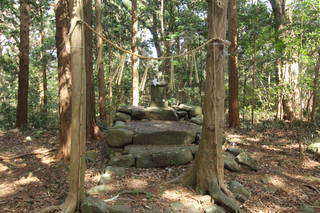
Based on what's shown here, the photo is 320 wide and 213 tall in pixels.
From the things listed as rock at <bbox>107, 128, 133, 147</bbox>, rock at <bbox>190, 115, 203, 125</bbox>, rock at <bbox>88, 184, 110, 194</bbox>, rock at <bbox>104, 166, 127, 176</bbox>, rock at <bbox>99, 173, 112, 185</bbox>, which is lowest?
rock at <bbox>88, 184, 110, 194</bbox>

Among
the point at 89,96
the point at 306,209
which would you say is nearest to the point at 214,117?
the point at 306,209

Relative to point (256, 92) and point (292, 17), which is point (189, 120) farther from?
point (292, 17)

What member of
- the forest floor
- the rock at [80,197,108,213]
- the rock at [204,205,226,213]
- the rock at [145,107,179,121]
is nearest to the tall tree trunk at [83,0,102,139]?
the forest floor

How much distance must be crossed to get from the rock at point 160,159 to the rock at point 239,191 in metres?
1.29

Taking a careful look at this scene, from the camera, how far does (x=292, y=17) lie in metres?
10.1

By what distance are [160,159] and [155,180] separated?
68 centimetres

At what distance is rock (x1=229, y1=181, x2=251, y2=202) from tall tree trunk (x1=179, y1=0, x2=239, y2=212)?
0.34 metres

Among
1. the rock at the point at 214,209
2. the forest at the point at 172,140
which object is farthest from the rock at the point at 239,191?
the rock at the point at 214,209

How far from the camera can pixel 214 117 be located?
397cm

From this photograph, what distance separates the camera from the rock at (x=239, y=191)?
4.21 m

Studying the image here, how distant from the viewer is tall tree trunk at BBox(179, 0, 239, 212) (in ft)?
12.7

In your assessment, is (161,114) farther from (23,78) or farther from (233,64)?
(23,78)

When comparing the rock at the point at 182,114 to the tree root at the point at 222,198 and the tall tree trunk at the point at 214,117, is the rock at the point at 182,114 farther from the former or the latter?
the tree root at the point at 222,198

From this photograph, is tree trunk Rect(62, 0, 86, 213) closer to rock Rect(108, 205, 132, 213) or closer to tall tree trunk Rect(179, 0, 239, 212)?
rock Rect(108, 205, 132, 213)
